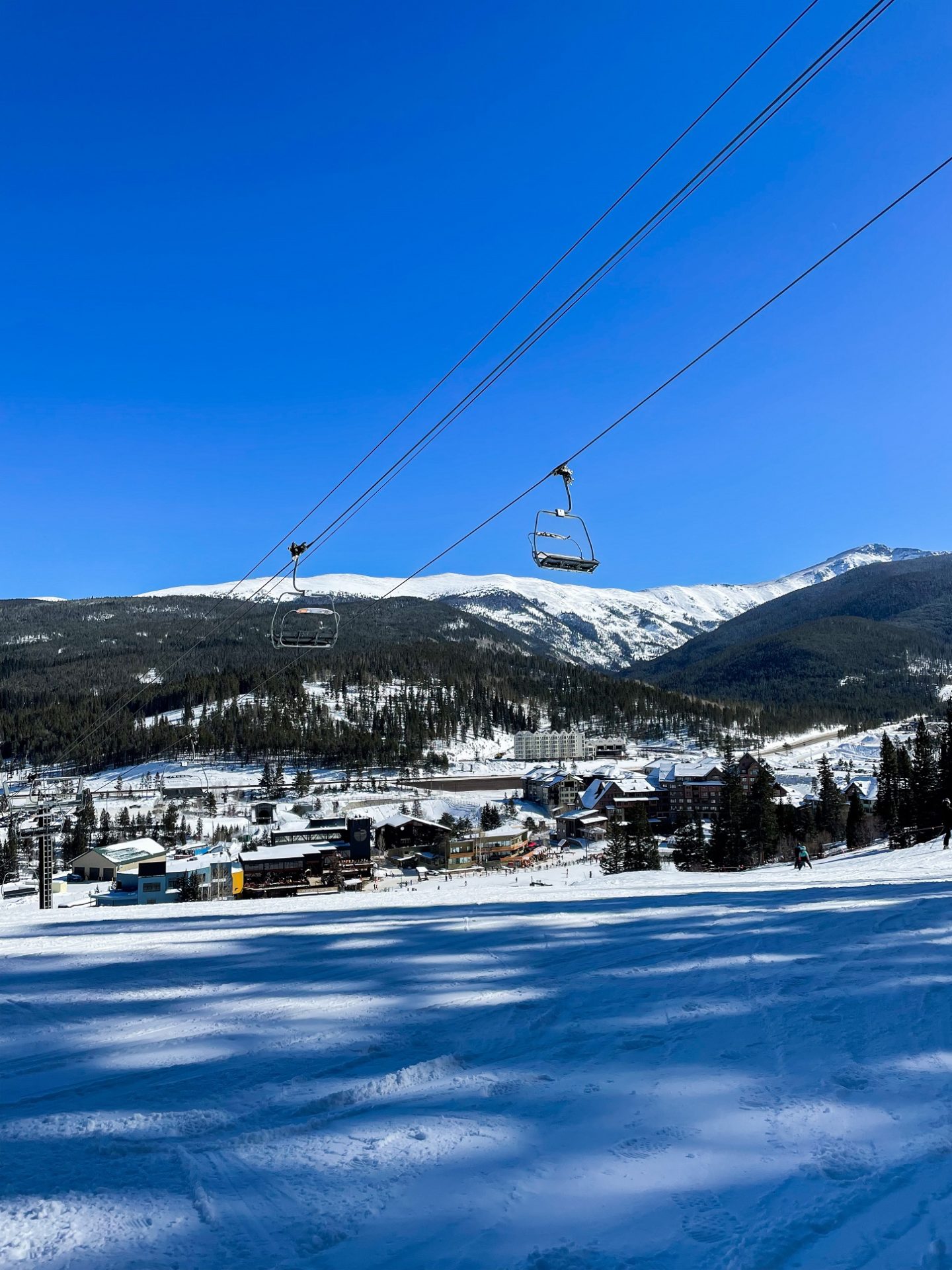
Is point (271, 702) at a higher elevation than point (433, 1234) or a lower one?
higher

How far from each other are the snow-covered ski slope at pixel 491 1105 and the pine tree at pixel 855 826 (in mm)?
35195

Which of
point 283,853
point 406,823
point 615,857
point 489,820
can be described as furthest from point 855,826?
point 489,820

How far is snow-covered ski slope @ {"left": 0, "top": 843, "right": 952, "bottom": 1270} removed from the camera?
2727mm

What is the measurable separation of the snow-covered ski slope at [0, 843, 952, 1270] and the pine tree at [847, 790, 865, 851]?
35.2m

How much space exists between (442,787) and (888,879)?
81.3 m

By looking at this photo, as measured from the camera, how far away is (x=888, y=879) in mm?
13734

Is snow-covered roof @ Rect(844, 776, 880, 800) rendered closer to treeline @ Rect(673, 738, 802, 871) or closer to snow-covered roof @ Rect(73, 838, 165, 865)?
treeline @ Rect(673, 738, 802, 871)

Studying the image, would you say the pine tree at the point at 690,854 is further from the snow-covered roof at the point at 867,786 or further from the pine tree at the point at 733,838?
the snow-covered roof at the point at 867,786

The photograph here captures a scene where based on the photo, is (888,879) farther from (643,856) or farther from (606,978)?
(643,856)

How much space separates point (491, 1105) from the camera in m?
3.80

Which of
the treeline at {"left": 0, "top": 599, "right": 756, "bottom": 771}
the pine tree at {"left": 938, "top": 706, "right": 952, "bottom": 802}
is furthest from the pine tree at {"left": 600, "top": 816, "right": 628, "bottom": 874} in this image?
the treeline at {"left": 0, "top": 599, "right": 756, "bottom": 771}

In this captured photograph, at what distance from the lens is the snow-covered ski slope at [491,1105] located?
107 inches

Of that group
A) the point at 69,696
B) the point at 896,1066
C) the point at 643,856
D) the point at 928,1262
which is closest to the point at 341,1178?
the point at 928,1262

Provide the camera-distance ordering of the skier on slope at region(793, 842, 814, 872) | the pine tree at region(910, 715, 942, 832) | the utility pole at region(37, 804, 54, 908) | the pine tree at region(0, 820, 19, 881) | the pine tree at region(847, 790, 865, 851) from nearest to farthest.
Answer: the skier on slope at region(793, 842, 814, 872), the utility pole at region(37, 804, 54, 908), the pine tree at region(910, 715, 942, 832), the pine tree at region(847, 790, 865, 851), the pine tree at region(0, 820, 19, 881)
